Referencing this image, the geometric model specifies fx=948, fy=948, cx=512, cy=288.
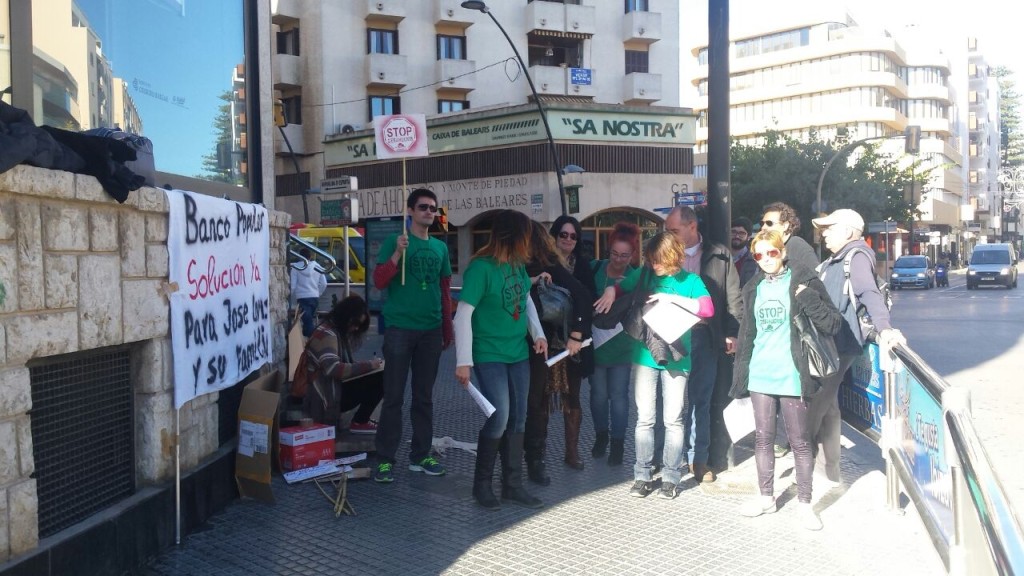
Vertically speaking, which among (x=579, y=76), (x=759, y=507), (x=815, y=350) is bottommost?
(x=759, y=507)

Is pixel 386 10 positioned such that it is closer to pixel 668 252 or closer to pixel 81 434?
pixel 668 252

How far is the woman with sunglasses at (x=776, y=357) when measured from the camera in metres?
5.52

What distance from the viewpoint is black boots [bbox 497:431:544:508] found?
5.89m

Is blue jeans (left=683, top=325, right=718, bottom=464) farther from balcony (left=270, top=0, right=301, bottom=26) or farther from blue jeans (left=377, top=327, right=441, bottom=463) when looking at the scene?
balcony (left=270, top=0, right=301, bottom=26)

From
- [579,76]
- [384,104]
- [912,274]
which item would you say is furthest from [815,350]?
[912,274]

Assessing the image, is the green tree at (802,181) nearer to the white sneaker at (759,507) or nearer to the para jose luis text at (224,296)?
the white sneaker at (759,507)

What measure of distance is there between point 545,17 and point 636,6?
4531 mm

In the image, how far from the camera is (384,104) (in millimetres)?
37469

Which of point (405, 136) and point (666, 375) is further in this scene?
point (405, 136)

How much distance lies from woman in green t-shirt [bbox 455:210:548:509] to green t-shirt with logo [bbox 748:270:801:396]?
1.41 m

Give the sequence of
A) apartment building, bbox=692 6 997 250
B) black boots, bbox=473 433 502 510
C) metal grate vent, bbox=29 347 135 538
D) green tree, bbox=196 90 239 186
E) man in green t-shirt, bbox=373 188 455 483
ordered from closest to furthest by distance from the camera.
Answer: metal grate vent, bbox=29 347 135 538, black boots, bbox=473 433 502 510, man in green t-shirt, bbox=373 188 455 483, green tree, bbox=196 90 239 186, apartment building, bbox=692 6 997 250

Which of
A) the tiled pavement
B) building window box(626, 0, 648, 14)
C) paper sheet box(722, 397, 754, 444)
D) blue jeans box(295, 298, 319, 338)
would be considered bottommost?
the tiled pavement

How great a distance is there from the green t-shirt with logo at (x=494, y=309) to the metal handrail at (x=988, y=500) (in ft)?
9.07

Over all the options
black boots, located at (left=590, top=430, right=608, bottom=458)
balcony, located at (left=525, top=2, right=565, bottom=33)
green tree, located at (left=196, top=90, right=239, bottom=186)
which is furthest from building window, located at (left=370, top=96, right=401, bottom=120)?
black boots, located at (left=590, top=430, right=608, bottom=458)
